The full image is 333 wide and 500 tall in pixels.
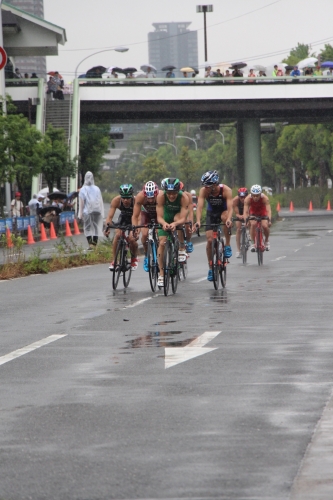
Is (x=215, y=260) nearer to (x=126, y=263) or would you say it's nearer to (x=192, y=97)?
(x=126, y=263)

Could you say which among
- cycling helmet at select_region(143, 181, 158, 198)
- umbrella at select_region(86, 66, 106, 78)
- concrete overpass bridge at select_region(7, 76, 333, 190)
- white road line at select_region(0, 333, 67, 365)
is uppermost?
umbrella at select_region(86, 66, 106, 78)

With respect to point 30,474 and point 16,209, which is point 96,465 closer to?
point 30,474

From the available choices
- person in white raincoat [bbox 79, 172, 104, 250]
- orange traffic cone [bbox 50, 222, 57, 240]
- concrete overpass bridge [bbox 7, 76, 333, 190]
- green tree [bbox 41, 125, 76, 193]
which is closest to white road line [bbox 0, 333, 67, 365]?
person in white raincoat [bbox 79, 172, 104, 250]

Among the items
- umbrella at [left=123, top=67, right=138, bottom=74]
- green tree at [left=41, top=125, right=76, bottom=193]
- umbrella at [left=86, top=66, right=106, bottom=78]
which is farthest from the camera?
umbrella at [left=123, top=67, right=138, bottom=74]

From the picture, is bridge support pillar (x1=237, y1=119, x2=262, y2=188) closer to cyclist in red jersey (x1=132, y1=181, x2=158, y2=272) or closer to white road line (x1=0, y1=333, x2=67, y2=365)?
cyclist in red jersey (x1=132, y1=181, x2=158, y2=272)

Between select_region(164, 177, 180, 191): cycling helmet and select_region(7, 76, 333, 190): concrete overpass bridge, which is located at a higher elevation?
select_region(7, 76, 333, 190): concrete overpass bridge

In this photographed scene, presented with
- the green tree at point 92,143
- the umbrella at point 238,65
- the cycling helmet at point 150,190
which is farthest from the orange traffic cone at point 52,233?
the green tree at point 92,143

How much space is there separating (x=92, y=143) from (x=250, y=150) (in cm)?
1536

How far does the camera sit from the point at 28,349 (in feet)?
37.0

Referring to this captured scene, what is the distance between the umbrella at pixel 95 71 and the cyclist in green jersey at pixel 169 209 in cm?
4881

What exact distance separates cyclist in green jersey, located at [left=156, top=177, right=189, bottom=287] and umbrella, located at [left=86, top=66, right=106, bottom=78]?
48811 mm

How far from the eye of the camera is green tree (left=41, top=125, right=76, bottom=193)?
2224 inches

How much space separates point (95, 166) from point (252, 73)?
20.7m

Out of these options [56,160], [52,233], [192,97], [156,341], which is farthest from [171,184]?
A: [192,97]
